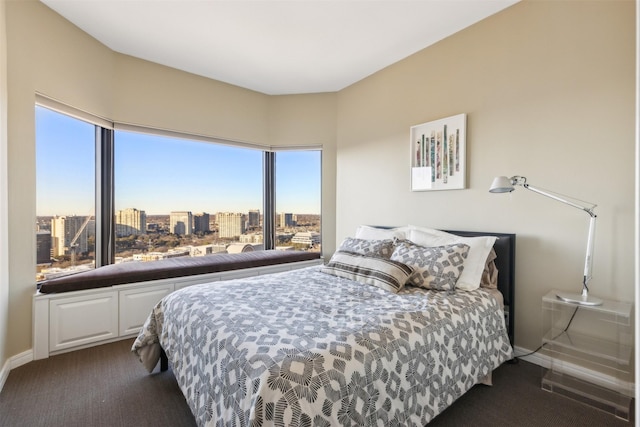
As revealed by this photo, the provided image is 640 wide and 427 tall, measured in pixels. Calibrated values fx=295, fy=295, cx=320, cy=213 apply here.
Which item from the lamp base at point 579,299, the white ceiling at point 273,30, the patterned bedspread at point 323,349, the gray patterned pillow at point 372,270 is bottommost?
the patterned bedspread at point 323,349

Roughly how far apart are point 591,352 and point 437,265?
1.05 metres

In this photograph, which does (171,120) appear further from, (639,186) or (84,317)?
(639,186)

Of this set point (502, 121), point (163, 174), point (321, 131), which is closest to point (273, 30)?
point (321, 131)

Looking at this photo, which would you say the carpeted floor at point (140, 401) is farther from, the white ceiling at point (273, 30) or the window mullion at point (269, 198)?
the white ceiling at point (273, 30)

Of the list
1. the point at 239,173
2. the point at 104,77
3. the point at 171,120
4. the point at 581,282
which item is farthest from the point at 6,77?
the point at 581,282

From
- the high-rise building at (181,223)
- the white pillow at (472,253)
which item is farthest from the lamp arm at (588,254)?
the high-rise building at (181,223)

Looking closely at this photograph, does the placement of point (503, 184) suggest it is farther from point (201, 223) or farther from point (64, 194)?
point (64, 194)

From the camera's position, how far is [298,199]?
4.18 m

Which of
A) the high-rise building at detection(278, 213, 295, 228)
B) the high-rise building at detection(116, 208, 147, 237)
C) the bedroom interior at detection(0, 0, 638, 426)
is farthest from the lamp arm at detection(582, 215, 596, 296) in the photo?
the high-rise building at detection(116, 208, 147, 237)

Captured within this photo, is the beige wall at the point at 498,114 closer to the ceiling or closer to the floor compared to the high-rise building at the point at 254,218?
closer to the ceiling

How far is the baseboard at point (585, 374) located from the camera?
1783 millimetres

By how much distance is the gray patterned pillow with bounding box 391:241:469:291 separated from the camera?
6.88 feet

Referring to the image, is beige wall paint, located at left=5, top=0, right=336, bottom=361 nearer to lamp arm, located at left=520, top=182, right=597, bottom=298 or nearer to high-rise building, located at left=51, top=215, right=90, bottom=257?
high-rise building, located at left=51, top=215, right=90, bottom=257

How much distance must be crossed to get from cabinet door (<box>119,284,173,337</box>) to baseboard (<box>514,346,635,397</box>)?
3.17m
